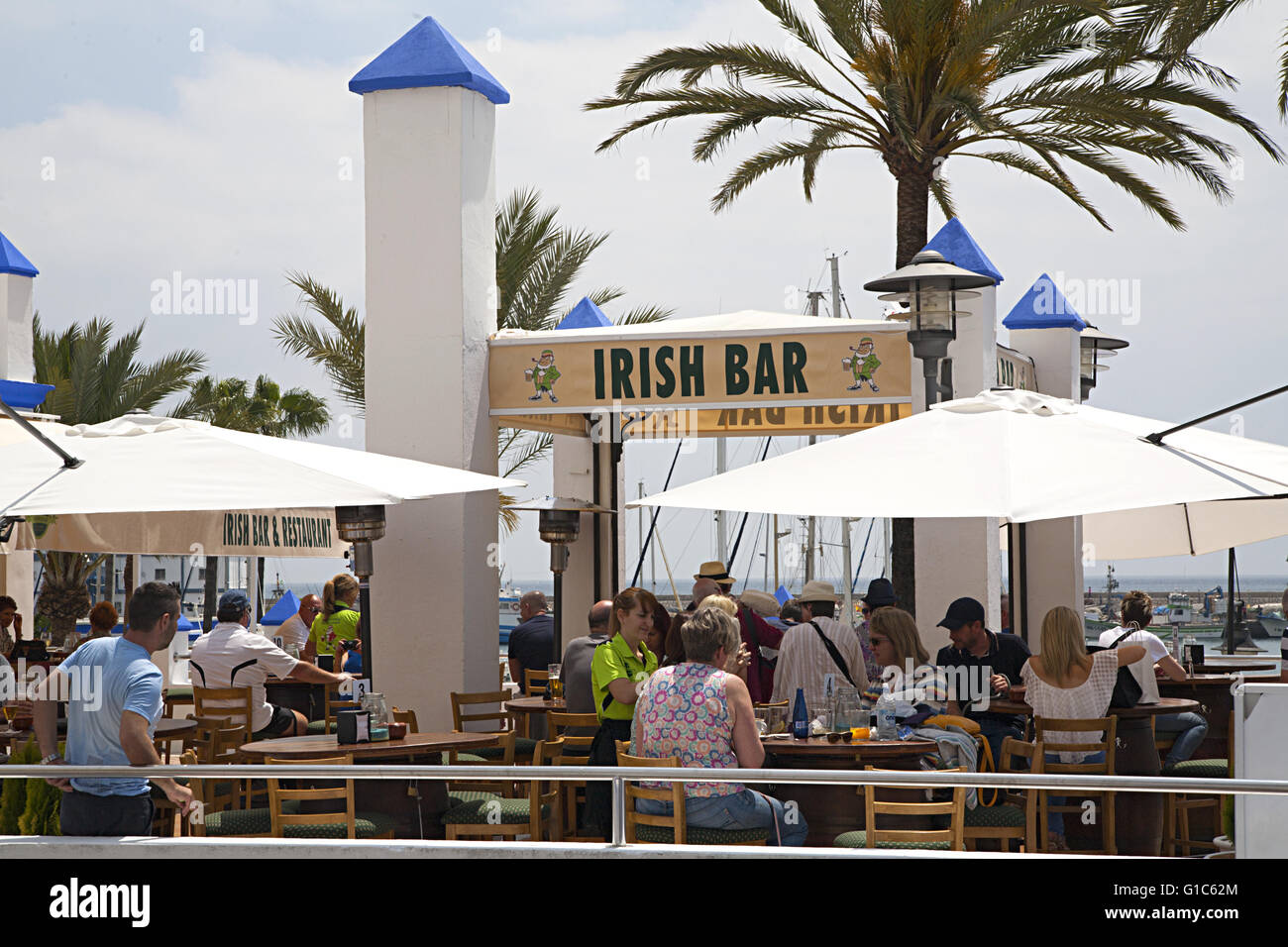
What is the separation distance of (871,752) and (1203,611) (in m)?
130

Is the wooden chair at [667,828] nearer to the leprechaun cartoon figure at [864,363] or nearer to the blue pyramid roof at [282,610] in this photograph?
the leprechaun cartoon figure at [864,363]

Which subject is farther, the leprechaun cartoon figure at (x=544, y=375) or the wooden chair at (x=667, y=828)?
the leprechaun cartoon figure at (x=544, y=375)

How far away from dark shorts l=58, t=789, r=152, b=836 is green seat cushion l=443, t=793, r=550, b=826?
1.82 m

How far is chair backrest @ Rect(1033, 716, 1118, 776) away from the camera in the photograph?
760 cm

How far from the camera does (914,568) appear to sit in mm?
13875

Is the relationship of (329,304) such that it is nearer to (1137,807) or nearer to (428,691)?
(428,691)

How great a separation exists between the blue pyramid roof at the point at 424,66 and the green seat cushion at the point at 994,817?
775 centimetres

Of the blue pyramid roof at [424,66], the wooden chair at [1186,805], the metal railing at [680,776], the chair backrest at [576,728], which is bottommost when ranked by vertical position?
the wooden chair at [1186,805]

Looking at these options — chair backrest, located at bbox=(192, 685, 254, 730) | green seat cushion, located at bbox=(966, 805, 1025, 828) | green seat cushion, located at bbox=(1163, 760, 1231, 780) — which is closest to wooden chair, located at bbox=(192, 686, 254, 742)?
chair backrest, located at bbox=(192, 685, 254, 730)

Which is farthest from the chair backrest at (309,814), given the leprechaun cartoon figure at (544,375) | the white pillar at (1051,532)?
the white pillar at (1051,532)

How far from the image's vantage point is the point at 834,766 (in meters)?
7.43

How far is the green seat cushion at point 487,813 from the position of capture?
7.80m

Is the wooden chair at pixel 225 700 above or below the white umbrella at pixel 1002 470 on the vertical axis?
below
